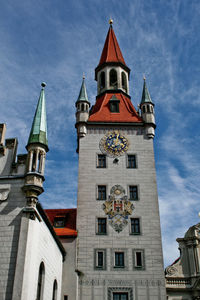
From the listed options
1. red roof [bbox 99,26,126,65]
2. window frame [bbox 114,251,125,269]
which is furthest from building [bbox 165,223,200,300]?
red roof [bbox 99,26,126,65]

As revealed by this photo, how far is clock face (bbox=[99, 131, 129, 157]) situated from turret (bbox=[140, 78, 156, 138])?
2.39 m

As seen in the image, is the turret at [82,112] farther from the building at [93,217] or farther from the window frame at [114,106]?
the window frame at [114,106]

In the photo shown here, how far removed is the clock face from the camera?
30141 mm

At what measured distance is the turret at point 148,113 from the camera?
1237 inches

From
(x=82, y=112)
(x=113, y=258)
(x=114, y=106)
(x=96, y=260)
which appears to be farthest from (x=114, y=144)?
(x=96, y=260)

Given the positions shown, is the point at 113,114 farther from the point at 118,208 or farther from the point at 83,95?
the point at 118,208

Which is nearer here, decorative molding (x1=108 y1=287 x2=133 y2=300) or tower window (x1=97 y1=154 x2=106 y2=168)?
decorative molding (x1=108 y1=287 x2=133 y2=300)

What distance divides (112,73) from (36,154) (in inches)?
896

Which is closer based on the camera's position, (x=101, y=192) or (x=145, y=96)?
(x=101, y=192)

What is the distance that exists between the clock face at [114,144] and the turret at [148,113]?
2.39 meters

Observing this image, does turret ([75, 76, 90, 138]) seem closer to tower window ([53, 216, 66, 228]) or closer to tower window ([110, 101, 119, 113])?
tower window ([110, 101, 119, 113])

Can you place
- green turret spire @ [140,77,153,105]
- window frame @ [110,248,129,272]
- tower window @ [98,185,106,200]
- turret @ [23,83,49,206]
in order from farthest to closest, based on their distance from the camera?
green turret spire @ [140,77,153,105], tower window @ [98,185,106,200], window frame @ [110,248,129,272], turret @ [23,83,49,206]

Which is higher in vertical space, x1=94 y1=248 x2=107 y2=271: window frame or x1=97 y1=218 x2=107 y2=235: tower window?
x1=97 y1=218 x2=107 y2=235: tower window

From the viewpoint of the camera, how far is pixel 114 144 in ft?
100
